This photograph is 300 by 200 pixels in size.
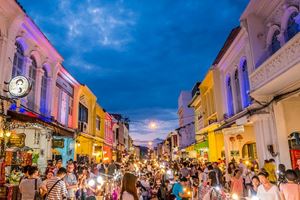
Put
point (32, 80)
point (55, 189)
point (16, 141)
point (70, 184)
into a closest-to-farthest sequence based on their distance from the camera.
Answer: point (55, 189) < point (70, 184) < point (16, 141) < point (32, 80)

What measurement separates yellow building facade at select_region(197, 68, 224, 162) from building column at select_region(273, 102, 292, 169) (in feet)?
25.5

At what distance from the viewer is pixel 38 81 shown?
15.7 metres

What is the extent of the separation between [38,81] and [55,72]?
2.15 meters

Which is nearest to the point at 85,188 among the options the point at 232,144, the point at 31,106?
the point at 31,106

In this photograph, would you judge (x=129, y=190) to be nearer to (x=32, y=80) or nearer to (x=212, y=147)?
(x=32, y=80)

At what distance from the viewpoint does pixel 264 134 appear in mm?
12742

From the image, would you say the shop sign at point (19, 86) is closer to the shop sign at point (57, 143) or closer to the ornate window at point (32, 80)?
the ornate window at point (32, 80)

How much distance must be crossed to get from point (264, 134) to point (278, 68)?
415 centimetres

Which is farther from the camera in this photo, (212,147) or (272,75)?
(212,147)

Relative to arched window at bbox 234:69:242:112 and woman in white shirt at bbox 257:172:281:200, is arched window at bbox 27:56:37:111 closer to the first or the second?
arched window at bbox 234:69:242:112

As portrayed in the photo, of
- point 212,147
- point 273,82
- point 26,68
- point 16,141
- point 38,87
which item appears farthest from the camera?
point 212,147

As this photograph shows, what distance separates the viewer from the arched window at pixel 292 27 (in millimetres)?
11008

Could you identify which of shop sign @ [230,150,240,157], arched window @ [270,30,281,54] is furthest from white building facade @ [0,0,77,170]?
arched window @ [270,30,281,54]

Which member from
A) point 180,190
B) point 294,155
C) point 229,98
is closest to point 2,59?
point 180,190
